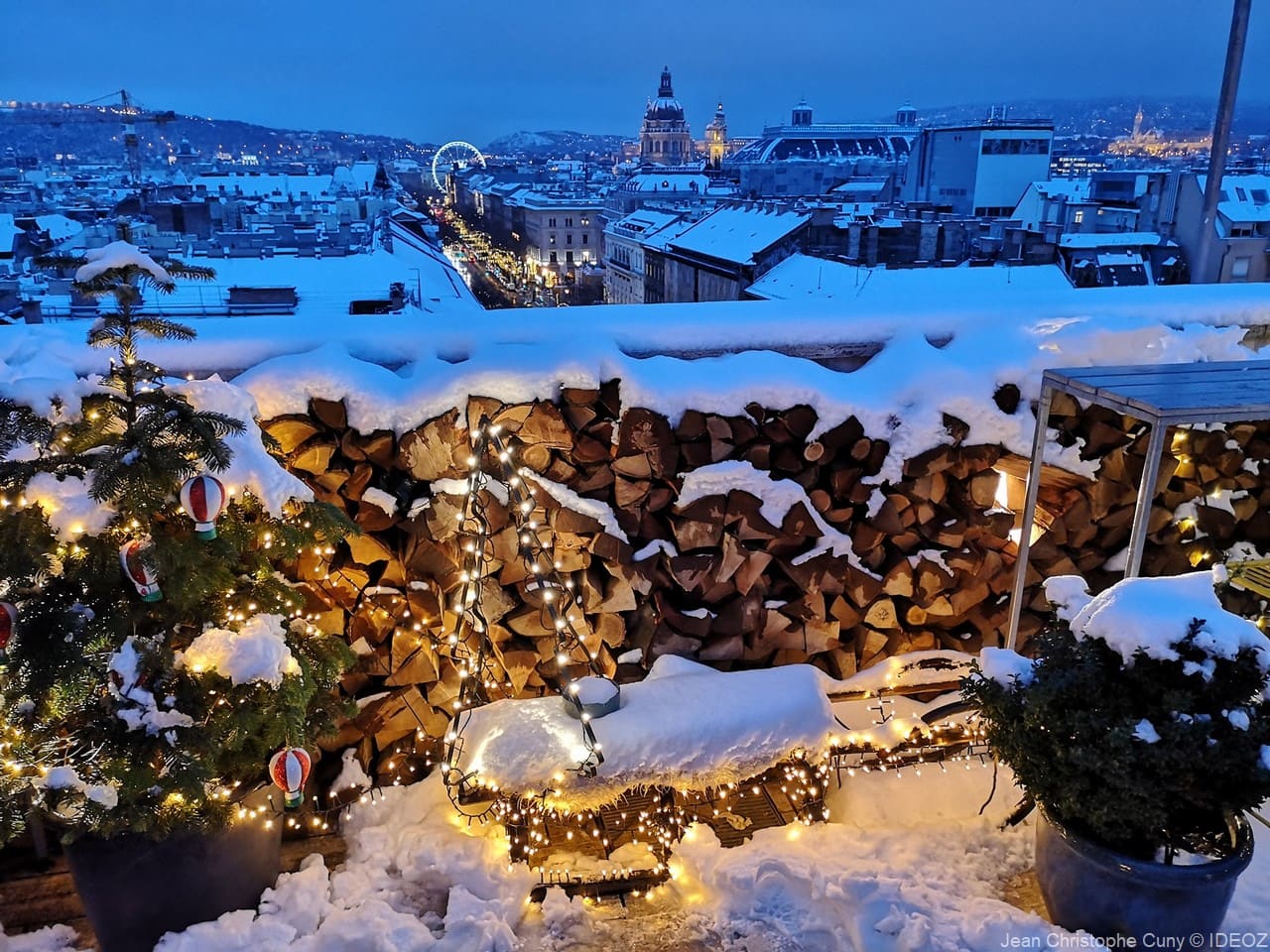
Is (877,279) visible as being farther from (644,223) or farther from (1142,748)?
(644,223)

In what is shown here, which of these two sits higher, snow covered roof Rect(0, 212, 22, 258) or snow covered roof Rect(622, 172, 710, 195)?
snow covered roof Rect(622, 172, 710, 195)

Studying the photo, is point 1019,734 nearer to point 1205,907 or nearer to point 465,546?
point 1205,907

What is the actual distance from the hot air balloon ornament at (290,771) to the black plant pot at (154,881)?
0.51 ft

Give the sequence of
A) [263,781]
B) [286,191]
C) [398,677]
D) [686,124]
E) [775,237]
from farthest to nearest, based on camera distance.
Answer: [686,124], [286,191], [775,237], [398,677], [263,781]

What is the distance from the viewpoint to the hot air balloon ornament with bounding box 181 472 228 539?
5.90ft

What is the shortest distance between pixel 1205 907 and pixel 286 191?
40143mm

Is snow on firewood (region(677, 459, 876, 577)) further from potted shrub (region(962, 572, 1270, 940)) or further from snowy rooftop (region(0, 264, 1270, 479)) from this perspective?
potted shrub (region(962, 572, 1270, 940))

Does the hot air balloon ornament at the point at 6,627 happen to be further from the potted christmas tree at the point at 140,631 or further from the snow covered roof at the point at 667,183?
the snow covered roof at the point at 667,183

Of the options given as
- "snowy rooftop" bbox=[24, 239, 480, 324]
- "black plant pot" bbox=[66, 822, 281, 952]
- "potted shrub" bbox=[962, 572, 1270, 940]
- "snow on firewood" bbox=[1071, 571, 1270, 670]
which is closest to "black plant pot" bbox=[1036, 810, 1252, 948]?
"potted shrub" bbox=[962, 572, 1270, 940]

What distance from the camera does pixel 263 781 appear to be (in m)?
2.14

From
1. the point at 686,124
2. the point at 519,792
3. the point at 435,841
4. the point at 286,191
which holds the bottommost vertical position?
the point at 435,841

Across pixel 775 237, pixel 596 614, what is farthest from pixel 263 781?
pixel 775 237

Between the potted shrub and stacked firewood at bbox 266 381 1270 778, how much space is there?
0.89 metres

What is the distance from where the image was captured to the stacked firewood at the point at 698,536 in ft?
8.44
